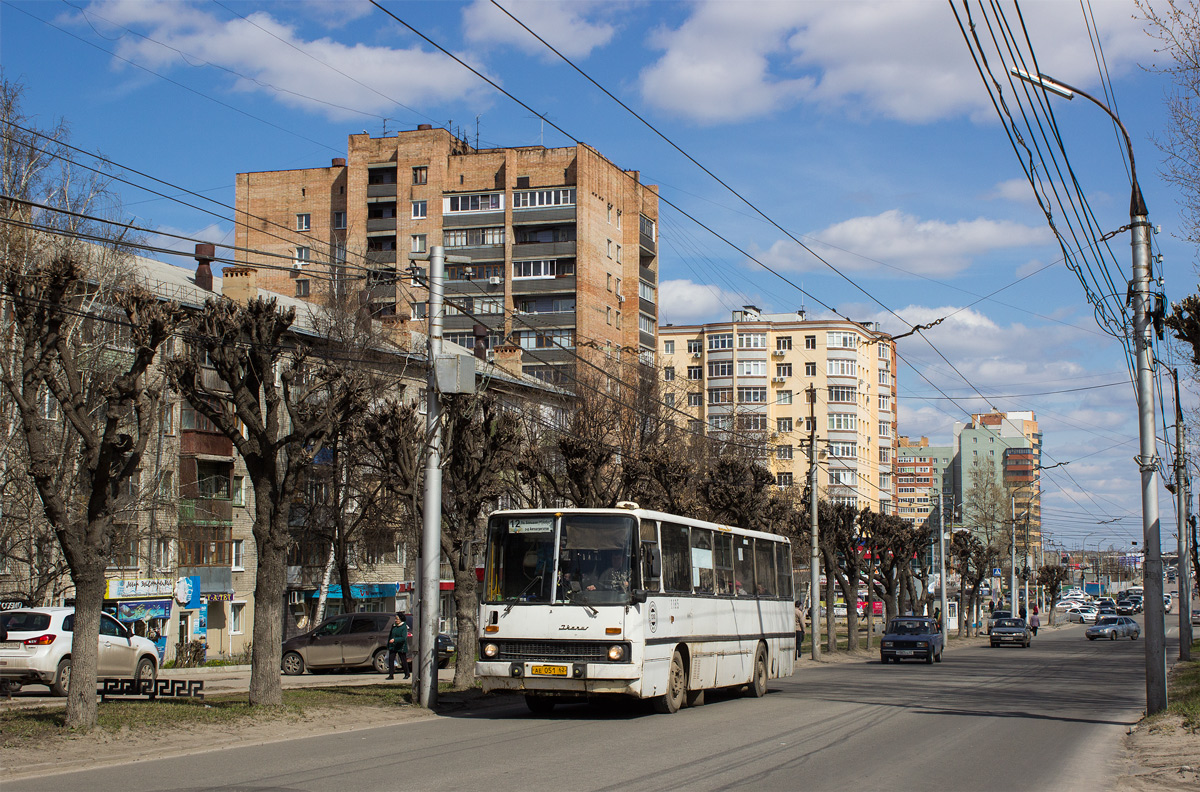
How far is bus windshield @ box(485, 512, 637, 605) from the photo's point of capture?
54.5 feet

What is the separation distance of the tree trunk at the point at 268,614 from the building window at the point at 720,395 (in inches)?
3580

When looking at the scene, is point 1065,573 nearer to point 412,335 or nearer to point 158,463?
point 412,335

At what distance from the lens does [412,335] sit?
60.6m

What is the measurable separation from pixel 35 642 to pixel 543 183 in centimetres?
6189

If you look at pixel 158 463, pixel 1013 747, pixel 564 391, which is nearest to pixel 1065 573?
pixel 564 391

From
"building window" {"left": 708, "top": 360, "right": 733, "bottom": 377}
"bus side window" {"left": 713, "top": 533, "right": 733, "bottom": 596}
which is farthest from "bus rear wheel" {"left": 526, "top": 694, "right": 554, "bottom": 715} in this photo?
"building window" {"left": 708, "top": 360, "right": 733, "bottom": 377}

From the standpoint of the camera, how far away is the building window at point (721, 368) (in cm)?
10762

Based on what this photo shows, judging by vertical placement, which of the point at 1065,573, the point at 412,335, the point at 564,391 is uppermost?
the point at 412,335

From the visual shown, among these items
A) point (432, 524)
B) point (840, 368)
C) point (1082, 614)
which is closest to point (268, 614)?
point (432, 524)

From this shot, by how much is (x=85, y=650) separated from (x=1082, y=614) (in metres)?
99.7

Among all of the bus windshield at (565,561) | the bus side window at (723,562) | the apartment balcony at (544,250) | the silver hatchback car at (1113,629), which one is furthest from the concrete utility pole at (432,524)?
the apartment balcony at (544,250)

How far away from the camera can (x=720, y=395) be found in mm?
107312

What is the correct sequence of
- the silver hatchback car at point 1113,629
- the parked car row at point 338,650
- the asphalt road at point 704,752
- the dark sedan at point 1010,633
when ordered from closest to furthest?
the asphalt road at point 704,752
the parked car row at point 338,650
the dark sedan at point 1010,633
the silver hatchback car at point 1113,629

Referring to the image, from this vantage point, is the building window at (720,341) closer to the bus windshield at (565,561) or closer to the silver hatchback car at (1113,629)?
the silver hatchback car at (1113,629)
